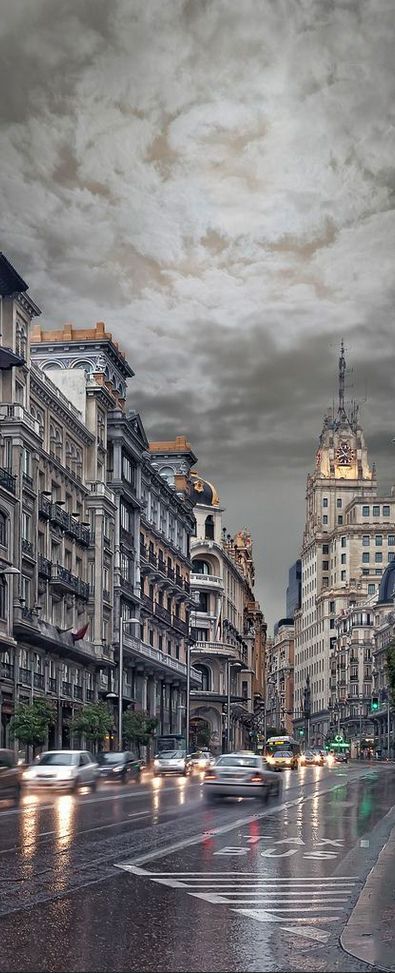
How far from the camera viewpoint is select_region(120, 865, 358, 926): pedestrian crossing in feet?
44.8

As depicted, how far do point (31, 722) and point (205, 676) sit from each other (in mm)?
77445

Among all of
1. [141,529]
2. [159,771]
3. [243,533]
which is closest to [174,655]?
[141,529]

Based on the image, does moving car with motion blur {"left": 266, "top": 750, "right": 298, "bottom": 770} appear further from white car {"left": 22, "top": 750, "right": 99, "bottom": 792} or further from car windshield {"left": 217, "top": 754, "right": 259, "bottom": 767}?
car windshield {"left": 217, "top": 754, "right": 259, "bottom": 767}

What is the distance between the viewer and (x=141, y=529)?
311ft

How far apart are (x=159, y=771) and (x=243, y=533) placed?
123 m

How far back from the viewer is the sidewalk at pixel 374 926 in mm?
10672

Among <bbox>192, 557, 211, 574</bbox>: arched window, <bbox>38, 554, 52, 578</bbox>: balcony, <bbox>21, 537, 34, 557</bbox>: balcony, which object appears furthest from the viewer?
<bbox>192, 557, 211, 574</bbox>: arched window

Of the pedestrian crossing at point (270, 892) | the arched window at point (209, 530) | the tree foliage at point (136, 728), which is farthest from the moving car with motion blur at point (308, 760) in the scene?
the pedestrian crossing at point (270, 892)

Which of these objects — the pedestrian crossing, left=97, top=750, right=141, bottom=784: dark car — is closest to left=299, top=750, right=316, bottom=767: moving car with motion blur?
Answer: left=97, top=750, right=141, bottom=784: dark car

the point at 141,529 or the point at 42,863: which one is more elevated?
the point at 141,529

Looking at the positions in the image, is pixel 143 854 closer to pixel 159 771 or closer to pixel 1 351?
pixel 1 351

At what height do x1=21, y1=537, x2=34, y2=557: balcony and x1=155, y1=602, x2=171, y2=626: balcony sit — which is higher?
x1=21, y1=537, x2=34, y2=557: balcony

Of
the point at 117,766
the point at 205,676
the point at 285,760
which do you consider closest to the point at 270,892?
the point at 117,766

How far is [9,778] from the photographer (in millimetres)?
38812
